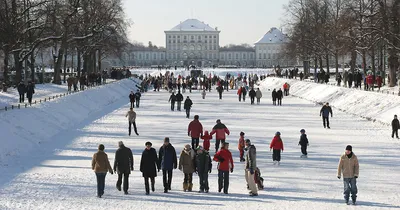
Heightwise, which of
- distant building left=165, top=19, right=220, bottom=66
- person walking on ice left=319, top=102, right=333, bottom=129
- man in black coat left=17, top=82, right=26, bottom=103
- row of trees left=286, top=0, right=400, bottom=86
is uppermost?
distant building left=165, top=19, right=220, bottom=66

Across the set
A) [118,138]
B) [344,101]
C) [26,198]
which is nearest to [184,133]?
[118,138]

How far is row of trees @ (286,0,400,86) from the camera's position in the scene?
3919cm

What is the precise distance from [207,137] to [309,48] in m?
46.6

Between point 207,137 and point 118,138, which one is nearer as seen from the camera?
point 207,137

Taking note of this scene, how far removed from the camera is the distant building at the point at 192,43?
16025cm

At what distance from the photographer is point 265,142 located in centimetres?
2172

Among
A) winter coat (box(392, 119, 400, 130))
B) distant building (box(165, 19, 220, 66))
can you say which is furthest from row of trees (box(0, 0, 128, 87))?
distant building (box(165, 19, 220, 66))

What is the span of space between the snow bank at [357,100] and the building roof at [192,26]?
362 feet

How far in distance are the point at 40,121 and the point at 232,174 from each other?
11.5m

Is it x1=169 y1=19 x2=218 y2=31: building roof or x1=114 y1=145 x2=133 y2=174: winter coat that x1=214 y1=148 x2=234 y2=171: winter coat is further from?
x1=169 y1=19 x2=218 y2=31: building roof

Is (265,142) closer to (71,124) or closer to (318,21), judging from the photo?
(71,124)

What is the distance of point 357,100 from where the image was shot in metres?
35.3

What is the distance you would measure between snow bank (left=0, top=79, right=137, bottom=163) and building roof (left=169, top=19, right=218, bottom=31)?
123 metres

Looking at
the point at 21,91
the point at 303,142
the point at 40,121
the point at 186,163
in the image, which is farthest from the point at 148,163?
the point at 21,91
